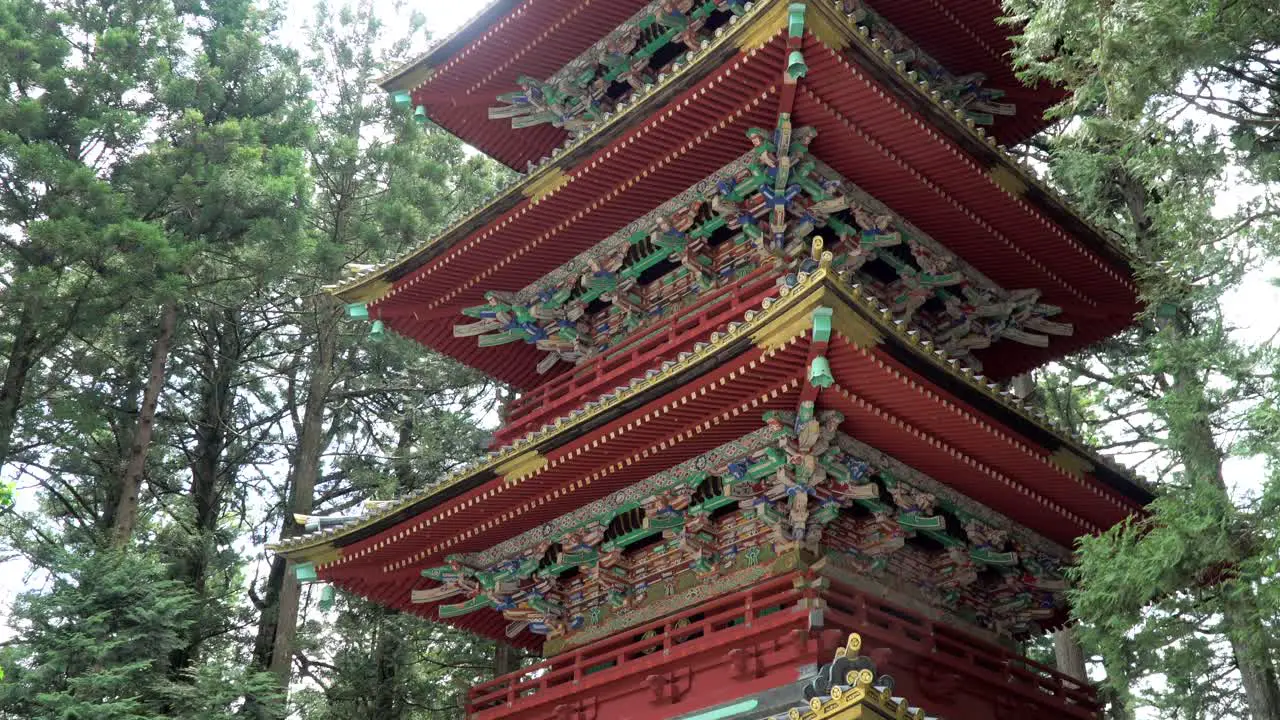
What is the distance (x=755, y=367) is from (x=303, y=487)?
534 inches

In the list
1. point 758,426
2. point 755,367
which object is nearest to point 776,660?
point 758,426

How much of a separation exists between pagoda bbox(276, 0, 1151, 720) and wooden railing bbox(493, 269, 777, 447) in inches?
1.9

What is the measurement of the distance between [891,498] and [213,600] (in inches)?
571

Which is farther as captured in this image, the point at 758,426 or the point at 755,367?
the point at 758,426

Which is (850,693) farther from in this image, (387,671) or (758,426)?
(387,671)

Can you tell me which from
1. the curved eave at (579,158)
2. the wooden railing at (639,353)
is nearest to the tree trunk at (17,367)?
the curved eave at (579,158)

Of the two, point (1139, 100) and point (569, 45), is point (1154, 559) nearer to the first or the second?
point (1139, 100)

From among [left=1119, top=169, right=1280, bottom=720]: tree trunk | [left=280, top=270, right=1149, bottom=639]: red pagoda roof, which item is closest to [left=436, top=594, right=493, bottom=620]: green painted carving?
[left=280, top=270, right=1149, bottom=639]: red pagoda roof

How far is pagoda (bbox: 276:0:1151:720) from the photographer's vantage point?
32.5ft

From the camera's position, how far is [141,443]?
1866 centimetres

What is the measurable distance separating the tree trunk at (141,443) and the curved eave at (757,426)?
6.32m

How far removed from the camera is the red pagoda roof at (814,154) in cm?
1086

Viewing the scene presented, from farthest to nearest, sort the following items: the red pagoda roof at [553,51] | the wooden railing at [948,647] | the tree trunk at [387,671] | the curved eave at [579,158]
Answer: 1. the tree trunk at [387,671]
2. the red pagoda roof at [553,51]
3. the curved eave at [579,158]
4. the wooden railing at [948,647]

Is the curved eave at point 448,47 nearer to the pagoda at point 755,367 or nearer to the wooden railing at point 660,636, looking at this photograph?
the pagoda at point 755,367
